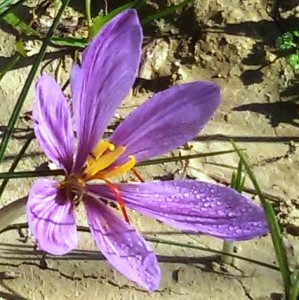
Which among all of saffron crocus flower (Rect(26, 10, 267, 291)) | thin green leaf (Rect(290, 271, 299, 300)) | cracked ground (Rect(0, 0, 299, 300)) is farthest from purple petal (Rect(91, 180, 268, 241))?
cracked ground (Rect(0, 0, 299, 300))

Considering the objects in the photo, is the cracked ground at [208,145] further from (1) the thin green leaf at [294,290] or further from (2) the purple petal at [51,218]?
(2) the purple petal at [51,218]

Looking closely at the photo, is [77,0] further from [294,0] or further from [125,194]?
[125,194]

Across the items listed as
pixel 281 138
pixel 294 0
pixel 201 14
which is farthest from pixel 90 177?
pixel 294 0

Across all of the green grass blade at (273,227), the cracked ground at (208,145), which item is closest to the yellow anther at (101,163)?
the green grass blade at (273,227)

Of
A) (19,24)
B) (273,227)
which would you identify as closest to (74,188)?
(273,227)

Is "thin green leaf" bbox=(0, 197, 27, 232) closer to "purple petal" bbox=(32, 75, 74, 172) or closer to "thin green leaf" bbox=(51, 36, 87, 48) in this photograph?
"purple petal" bbox=(32, 75, 74, 172)

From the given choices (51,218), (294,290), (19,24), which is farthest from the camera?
(19,24)

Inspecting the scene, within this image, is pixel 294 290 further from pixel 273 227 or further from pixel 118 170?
pixel 118 170
